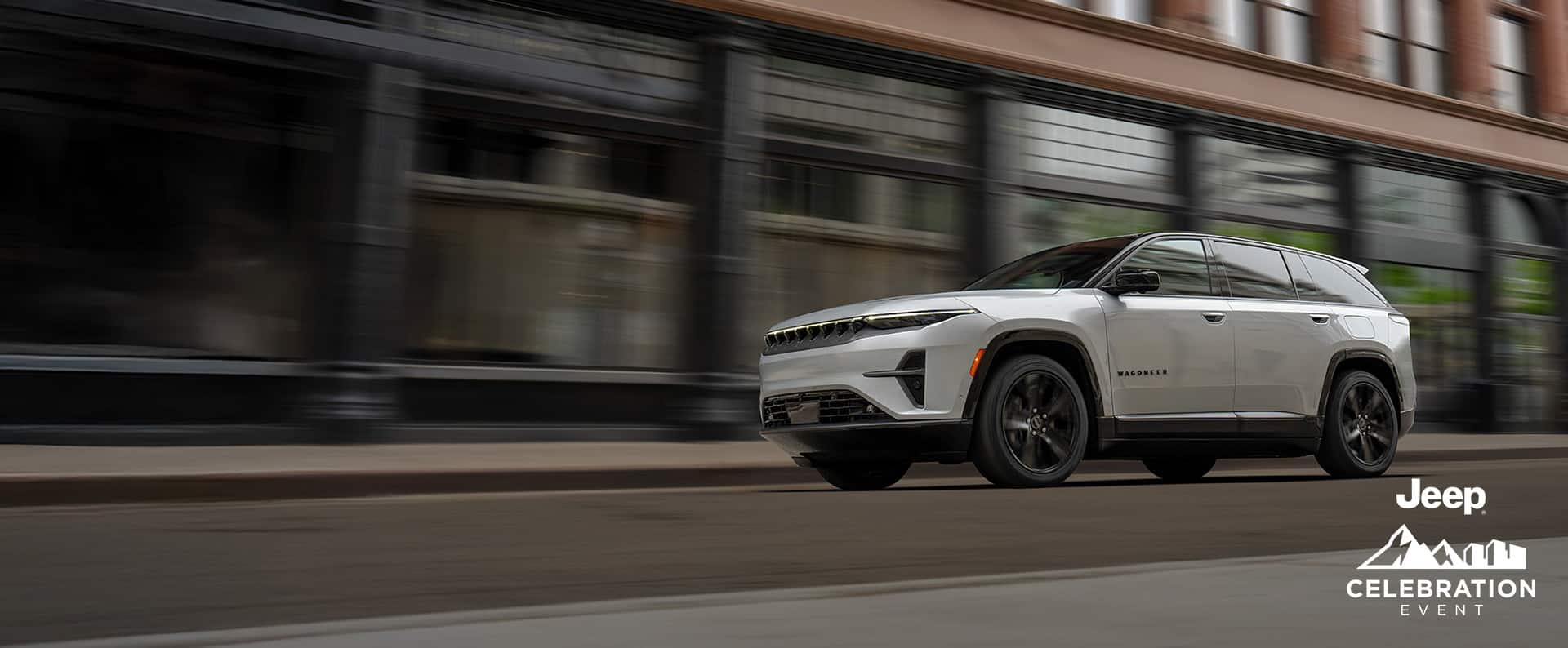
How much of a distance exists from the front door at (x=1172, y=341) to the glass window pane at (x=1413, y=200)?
11.7 m

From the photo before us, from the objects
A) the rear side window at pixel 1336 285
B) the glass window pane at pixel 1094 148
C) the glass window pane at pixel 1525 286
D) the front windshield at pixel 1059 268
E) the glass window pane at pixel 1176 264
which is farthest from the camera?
the glass window pane at pixel 1525 286

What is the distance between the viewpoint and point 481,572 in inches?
176

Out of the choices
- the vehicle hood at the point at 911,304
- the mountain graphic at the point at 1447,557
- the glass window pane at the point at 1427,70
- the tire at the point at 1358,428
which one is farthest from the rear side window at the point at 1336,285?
the glass window pane at the point at 1427,70

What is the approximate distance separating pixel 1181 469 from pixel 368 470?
5749 millimetres

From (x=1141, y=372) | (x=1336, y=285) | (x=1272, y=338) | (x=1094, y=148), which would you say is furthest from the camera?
(x=1094, y=148)

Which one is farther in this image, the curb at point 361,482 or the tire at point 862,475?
the tire at point 862,475

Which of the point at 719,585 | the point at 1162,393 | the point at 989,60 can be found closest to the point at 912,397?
the point at 1162,393

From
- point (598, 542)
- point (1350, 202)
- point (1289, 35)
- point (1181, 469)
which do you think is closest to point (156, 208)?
point (598, 542)

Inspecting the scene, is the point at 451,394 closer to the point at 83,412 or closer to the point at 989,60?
the point at 83,412

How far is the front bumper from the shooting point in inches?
293

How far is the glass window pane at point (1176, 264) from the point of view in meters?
8.59

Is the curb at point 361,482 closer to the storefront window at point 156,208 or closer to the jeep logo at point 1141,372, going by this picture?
the jeep logo at point 1141,372

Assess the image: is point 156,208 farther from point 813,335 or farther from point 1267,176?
point 1267,176

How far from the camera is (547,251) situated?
12.4 metres
